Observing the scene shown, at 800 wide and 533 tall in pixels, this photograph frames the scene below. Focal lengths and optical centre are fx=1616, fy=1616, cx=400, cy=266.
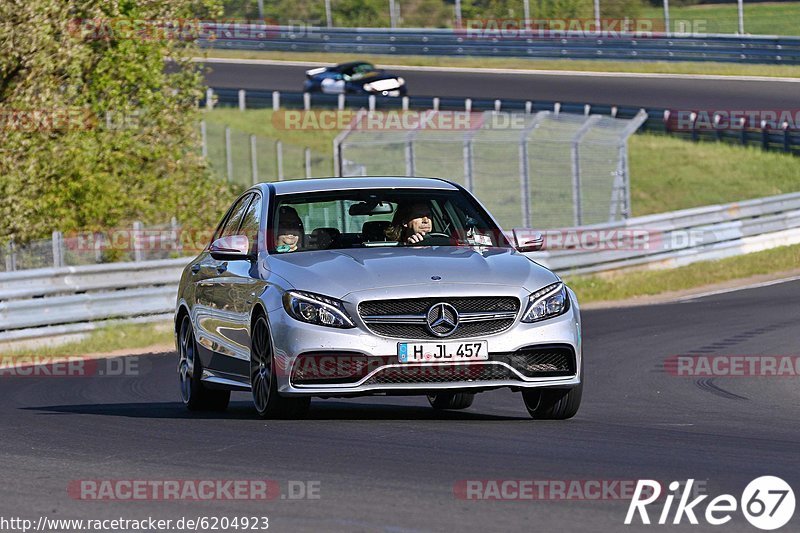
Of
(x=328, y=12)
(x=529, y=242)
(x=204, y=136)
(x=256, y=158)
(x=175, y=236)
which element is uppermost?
(x=529, y=242)

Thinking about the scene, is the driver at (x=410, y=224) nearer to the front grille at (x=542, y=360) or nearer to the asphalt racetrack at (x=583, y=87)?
the front grille at (x=542, y=360)

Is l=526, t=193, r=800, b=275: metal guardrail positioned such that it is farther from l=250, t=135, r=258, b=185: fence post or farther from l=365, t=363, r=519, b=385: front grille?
l=365, t=363, r=519, b=385: front grille

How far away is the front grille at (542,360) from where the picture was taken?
955 centimetres

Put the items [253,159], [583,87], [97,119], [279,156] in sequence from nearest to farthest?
[97,119], [279,156], [253,159], [583,87]

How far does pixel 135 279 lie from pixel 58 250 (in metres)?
1.12

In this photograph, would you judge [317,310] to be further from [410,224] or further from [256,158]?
[256,158]

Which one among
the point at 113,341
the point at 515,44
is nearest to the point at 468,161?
the point at 113,341

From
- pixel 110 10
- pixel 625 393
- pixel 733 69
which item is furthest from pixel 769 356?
pixel 733 69

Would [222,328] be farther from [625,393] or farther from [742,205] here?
[742,205]

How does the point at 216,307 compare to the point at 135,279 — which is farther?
the point at 135,279

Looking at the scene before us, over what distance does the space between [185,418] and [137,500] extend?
12.3ft

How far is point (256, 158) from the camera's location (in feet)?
113

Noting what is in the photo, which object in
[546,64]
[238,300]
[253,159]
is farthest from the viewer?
[546,64]

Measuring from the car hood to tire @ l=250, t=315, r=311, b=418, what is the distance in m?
0.41
